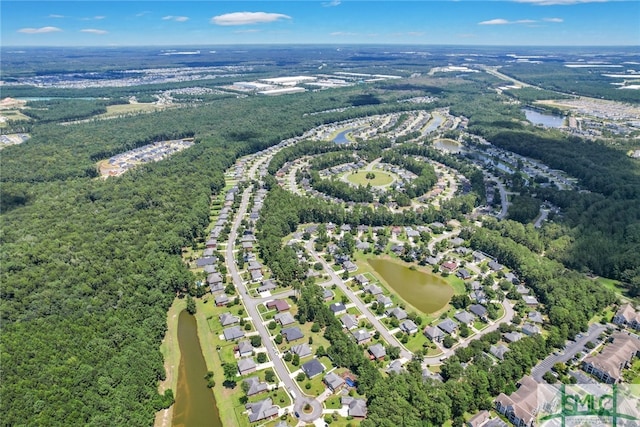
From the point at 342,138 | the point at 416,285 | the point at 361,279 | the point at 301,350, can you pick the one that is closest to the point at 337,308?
the point at 361,279

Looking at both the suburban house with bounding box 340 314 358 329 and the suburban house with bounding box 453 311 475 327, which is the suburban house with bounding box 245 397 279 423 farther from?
the suburban house with bounding box 453 311 475 327

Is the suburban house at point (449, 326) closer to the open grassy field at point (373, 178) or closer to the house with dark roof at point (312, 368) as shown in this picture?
the house with dark roof at point (312, 368)

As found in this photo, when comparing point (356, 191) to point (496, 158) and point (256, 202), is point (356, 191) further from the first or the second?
point (496, 158)

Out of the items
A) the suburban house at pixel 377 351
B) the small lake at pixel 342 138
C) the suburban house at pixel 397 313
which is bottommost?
the suburban house at pixel 377 351

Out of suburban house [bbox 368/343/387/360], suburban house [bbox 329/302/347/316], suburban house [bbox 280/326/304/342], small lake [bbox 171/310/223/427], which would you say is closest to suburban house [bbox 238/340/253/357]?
small lake [bbox 171/310/223/427]

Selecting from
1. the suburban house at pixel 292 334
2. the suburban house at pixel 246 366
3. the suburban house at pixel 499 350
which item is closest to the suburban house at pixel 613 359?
the suburban house at pixel 499 350

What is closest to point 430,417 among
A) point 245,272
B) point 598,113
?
point 245,272

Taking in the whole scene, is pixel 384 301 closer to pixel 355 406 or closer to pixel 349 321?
pixel 349 321
